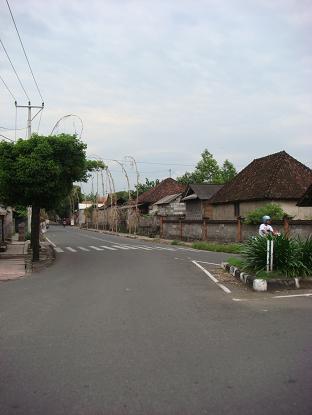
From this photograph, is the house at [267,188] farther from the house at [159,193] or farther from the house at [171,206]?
the house at [159,193]

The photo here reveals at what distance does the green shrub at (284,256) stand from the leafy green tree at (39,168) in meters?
10.1

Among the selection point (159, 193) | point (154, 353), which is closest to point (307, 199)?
point (154, 353)

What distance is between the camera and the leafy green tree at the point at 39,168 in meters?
20.9

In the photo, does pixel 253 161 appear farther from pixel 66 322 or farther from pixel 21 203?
pixel 66 322

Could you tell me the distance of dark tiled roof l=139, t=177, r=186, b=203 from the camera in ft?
237

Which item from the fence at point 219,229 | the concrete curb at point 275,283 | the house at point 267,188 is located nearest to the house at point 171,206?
the fence at point 219,229

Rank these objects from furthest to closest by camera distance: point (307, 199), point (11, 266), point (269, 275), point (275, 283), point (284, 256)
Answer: point (307, 199)
point (11, 266)
point (284, 256)
point (269, 275)
point (275, 283)

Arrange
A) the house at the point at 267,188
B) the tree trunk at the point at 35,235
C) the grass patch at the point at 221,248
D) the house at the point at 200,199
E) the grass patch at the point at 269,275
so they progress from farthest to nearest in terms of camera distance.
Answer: the house at the point at 200,199 < the house at the point at 267,188 < the grass patch at the point at 221,248 < the tree trunk at the point at 35,235 < the grass patch at the point at 269,275

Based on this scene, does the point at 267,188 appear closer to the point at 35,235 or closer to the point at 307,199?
the point at 307,199

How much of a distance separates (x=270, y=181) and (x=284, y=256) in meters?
24.2

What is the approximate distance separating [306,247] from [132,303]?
540 cm

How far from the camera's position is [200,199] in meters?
48.8

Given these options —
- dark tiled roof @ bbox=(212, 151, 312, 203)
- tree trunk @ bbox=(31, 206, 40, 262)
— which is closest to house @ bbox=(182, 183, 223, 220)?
dark tiled roof @ bbox=(212, 151, 312, 203)

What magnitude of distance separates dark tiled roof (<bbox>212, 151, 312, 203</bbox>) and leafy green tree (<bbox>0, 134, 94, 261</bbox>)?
16770mm
